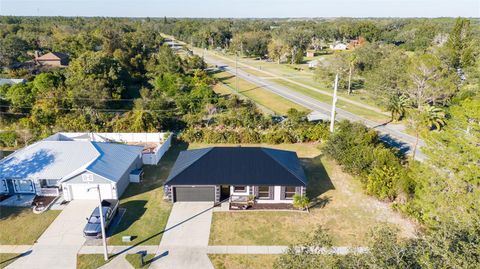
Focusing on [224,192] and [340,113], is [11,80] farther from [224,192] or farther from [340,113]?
[340,113]

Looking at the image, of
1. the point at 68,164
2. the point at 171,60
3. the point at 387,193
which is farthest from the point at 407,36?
the point at 68,164

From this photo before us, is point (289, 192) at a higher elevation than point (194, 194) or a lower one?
higher

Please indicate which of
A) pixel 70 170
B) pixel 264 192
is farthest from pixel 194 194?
pixel 70 170

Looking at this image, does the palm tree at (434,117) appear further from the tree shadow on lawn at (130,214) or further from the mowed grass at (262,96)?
the tree shadow on lawn at (130,214)

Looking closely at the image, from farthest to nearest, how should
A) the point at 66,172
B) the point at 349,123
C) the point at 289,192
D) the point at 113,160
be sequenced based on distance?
the point at 349,123 < the point at 113,160 < the point at 66,172 < the point at 289,192

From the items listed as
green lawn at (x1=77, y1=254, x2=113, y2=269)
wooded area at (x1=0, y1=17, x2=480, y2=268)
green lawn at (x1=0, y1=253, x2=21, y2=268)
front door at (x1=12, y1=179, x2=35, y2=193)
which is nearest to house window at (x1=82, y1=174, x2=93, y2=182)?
front door at (x1=12, y1=179, x2=35, y2=193)

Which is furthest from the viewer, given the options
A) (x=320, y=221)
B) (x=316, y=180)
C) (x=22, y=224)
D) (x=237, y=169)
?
(x=316, y=180)

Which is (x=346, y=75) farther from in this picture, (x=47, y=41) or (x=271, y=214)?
(x=47, y=41)
